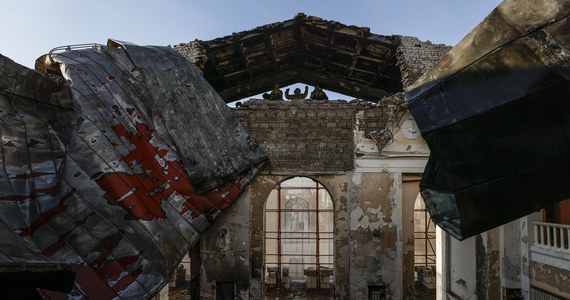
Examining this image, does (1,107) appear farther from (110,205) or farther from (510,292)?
(510,292)

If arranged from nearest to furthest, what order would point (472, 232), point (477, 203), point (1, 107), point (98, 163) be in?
point (477, 203)
point (472, 232)
point (1, 107)
point (98, 163)

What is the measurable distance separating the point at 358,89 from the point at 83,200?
41.4ft

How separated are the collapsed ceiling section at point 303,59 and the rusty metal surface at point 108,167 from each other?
5.34 m

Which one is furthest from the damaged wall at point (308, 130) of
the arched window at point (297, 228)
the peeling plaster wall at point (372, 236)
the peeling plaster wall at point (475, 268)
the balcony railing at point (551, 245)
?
the arched window at point (297, 228)

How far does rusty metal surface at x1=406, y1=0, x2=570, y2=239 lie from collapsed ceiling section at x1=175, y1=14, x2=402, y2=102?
1013 cm

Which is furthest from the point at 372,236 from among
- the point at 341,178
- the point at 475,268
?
the point at 475,268

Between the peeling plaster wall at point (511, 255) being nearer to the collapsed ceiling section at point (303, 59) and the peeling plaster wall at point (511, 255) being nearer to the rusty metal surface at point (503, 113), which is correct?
the collapsed ceiling section at point (303, 59)

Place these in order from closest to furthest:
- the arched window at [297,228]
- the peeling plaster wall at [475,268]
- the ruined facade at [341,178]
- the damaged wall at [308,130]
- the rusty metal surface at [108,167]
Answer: the rusty metal surface at [108,167]
the ruined facade at [341,178]
the peeling plaster wall at [475,268]
the damaged wall at [308,130]
the arched window at [297,228]

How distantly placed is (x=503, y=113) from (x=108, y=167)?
458 cm

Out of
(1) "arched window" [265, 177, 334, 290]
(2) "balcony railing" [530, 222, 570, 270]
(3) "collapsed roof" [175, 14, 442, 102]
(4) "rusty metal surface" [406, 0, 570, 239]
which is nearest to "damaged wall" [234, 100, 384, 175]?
(3) "collapsed roof" [175, 14, 442, 102]

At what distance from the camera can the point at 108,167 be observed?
213 inches

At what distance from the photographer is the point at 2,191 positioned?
162 inches

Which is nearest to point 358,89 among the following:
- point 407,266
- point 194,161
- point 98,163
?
point 407,266

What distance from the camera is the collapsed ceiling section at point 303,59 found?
1257 cm
